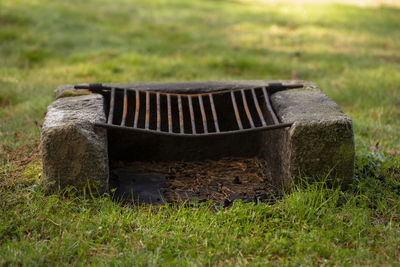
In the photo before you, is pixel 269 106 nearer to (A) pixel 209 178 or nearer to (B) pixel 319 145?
(B) pixel 319 145

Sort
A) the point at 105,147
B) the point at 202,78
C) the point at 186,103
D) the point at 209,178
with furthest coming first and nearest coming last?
1. the point at 202,78
2. the point at 186,103
3. the point at 209,178
4. the point at 105,147

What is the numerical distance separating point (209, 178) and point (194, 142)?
1.41 feet

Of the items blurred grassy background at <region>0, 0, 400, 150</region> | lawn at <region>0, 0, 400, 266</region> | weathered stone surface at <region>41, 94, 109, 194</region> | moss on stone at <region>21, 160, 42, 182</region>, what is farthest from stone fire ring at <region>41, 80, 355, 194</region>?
blurred grassy background at <region>0, 0, 400, 150</region>

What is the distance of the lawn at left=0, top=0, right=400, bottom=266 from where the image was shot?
7.02 feet

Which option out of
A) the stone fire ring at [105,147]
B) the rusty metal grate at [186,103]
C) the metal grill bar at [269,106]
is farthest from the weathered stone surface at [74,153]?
the metal grill bar at [269,106]

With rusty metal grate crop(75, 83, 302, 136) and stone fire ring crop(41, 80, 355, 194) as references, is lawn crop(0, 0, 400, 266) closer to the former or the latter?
stone fire ring crop(41, 80, 355, 194)

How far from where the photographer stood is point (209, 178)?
127 inches

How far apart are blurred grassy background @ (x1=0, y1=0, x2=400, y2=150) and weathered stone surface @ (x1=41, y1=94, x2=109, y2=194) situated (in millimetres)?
1121

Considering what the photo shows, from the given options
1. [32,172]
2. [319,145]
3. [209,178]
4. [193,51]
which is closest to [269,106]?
[319,145]

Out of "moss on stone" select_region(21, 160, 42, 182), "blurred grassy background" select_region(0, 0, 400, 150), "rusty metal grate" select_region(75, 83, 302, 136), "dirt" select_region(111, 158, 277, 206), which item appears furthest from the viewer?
"blurred grassy background" select_region(0, 0, 400, 150)

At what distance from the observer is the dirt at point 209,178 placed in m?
2.95

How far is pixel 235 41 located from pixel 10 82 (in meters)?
3.67

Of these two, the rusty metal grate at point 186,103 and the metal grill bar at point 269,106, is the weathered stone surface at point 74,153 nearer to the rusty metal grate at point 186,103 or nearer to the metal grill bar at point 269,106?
the rusty metal grate at point 186,103

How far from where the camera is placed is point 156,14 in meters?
8.72
